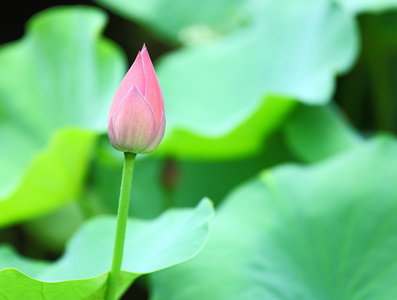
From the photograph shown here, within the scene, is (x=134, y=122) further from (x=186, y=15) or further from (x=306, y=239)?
(x=186, y=15)

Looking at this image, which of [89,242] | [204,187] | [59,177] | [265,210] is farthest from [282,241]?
[204,187]

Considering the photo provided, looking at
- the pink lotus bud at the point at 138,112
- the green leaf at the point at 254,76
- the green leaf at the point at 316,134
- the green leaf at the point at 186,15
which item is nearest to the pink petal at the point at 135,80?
the pink lotus bud at the point at 138,112

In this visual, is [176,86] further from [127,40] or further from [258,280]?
[127,40]

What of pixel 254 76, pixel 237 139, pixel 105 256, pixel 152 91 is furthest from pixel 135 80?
pixel 254 76

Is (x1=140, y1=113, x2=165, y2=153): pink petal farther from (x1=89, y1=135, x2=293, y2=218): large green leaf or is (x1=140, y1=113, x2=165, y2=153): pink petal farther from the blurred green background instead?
(x1=89, y1=135, x2=293, y2=218): large green leaf

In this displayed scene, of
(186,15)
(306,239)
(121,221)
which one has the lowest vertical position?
(121,221)

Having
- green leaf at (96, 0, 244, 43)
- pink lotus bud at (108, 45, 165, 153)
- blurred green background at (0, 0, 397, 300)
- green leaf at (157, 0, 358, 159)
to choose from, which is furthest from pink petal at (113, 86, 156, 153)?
green leaf at (96, 0, 244, 43)

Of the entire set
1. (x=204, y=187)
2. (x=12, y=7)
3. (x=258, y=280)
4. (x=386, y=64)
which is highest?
(x=12, y=7)
